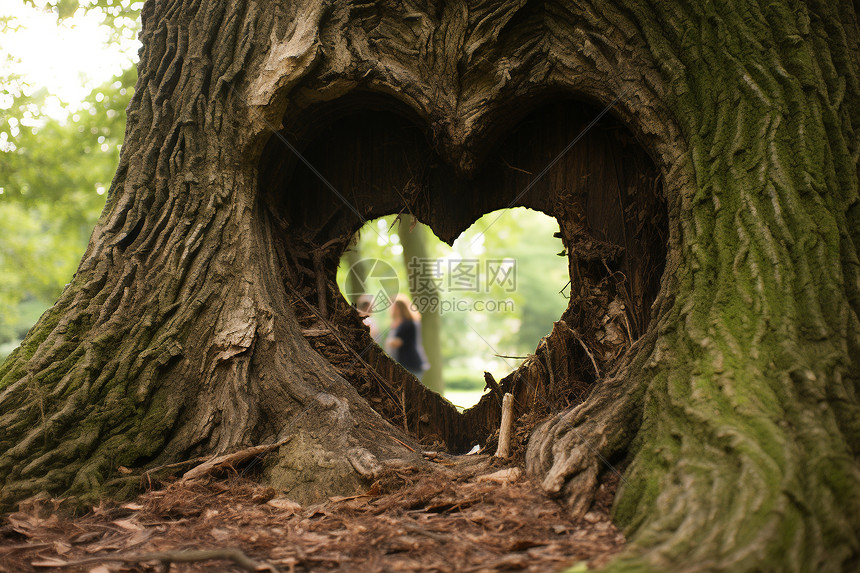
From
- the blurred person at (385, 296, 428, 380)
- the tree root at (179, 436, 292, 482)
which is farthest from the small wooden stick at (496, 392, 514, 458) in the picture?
the blurred person at (385, 296, 428, 380)

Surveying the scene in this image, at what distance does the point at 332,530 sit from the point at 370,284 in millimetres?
11427

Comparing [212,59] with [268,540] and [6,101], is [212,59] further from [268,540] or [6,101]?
[6,101]

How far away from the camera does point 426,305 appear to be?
1133 cm

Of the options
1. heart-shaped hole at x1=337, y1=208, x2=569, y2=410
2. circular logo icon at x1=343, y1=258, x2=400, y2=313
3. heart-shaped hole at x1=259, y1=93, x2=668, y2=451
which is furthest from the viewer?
circular logo icon at x1=343, y1=258, x2=400, y2=313

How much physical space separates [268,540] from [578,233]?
2.69 m

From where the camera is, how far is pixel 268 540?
2369 mm

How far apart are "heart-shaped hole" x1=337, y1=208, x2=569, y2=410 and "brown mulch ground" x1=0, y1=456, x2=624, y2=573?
12.2 feet

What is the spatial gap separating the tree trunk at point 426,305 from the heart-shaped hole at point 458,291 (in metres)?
0.02

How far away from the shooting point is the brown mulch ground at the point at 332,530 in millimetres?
2098

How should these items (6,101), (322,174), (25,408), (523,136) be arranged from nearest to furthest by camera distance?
(25,408), (523,136), (322,174), (6,101)

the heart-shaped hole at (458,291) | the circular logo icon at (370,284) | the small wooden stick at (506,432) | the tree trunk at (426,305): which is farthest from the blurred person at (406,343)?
the small wooden stick at (506,432)

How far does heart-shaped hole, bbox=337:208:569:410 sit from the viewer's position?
820 cm

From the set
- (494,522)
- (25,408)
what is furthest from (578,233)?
(25,408)

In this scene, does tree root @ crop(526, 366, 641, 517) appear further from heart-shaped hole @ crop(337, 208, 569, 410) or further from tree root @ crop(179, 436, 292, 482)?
heart-shaped hole @ crop(337, 208, 569, 410)
